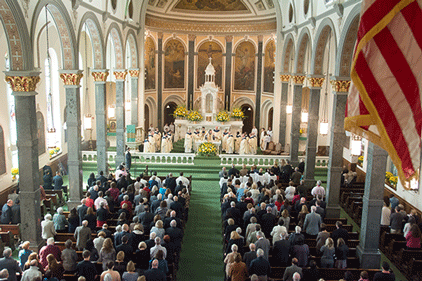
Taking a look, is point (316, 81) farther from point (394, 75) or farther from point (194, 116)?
point (394, 75)

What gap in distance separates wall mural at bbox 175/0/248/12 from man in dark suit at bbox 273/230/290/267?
25279 millimetres

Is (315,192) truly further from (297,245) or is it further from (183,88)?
(183,88)

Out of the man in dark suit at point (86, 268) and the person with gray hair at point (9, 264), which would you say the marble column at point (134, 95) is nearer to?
the person with gray hair at point (9, 264)

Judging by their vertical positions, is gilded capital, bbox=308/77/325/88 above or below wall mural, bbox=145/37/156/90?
below

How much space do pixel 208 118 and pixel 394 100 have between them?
29279 mm

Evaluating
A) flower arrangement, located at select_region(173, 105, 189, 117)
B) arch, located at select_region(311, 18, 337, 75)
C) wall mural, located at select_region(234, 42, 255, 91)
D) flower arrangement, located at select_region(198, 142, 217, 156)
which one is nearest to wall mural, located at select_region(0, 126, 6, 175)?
flower arrangement, located at select_region(198, 142, 217, 156)

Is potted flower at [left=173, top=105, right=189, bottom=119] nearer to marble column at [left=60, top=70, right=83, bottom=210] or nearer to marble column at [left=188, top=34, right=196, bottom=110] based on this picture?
marble column at [left=188, top=34, right=196, bottom=110]

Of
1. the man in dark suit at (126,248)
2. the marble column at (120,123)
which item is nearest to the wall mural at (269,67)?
the marble column at (120,123)

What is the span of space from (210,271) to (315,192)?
637 centimetres

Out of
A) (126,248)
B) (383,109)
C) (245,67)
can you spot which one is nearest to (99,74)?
(126,248)

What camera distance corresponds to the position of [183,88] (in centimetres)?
3553

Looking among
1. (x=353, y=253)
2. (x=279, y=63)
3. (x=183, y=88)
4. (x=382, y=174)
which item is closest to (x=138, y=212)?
(x=353, y=253)

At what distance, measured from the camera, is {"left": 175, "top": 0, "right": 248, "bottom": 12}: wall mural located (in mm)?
32812

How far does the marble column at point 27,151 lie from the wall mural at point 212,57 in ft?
77.6
